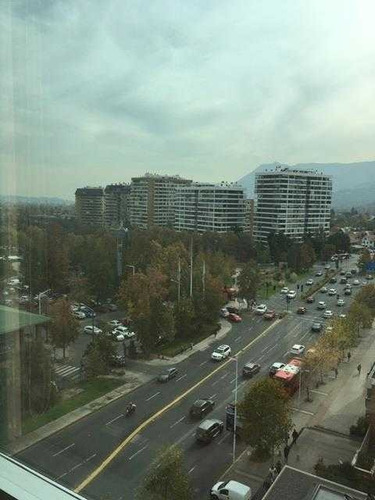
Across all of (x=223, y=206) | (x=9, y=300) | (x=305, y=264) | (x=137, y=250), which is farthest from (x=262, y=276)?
(x=137, y=250)

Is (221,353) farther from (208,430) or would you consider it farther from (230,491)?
(230,491)

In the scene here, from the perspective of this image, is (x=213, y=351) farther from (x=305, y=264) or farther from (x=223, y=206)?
(x=223, y=206)

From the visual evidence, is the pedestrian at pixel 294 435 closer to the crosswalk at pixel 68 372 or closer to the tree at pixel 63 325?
the crosswalk at pixel 68 372

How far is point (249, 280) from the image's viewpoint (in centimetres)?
490

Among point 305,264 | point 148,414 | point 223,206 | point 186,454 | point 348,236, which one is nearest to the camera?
point 186,454

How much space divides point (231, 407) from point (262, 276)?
1.61m

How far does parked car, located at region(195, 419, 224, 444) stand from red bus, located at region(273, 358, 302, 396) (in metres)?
0.55

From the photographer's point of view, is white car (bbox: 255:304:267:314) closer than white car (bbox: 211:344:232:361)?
No

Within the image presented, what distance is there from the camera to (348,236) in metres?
3.20

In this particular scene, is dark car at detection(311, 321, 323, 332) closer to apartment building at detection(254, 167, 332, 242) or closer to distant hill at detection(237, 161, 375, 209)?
apartment building at detection(254, 167, 332, 242)

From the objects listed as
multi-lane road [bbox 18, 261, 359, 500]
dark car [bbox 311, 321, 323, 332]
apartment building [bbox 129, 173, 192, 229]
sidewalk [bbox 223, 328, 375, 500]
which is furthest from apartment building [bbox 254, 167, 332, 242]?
apartment building [bbox 129, 173, 192, 229]

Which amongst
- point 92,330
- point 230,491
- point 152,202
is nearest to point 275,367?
point 230,491

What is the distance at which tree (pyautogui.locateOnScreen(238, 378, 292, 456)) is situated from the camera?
2844mm

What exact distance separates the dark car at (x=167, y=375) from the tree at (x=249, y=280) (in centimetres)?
114
